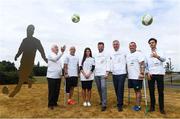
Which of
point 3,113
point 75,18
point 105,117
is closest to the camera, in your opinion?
point 105,117

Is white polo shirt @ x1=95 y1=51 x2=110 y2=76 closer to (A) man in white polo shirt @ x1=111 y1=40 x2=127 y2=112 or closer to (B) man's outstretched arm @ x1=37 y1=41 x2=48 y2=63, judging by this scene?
(A) man in white polo shirt @ x1=111 y1=40 x2=127 y2=112

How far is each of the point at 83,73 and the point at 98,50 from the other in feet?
2.75

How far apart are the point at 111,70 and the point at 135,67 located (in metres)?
0.73

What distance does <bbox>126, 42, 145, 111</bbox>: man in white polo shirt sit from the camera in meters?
9.80

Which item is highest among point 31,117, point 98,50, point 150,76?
point 98,50

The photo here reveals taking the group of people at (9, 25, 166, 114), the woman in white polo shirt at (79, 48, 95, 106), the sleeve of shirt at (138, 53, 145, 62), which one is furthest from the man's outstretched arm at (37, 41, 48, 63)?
the sleeve of shirt at (138, 53, 145, 62)

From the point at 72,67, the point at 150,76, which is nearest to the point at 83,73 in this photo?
the point at 72,67

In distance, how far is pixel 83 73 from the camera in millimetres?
10422

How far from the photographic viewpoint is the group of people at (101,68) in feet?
32.0

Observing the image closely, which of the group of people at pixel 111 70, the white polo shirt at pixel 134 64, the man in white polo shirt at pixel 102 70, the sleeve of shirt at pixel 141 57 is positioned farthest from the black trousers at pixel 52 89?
the sleeve of shirt at pixel 141 57

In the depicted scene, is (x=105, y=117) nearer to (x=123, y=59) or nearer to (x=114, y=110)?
(x=114, y=110)

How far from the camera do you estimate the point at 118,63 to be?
10.0 m

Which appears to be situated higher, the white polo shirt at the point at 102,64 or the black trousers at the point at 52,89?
the white polo shirt at the point at 102,64

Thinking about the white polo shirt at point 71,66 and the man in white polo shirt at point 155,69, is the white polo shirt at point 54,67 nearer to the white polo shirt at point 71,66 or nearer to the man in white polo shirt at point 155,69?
the white polo shirt at point 71,66
